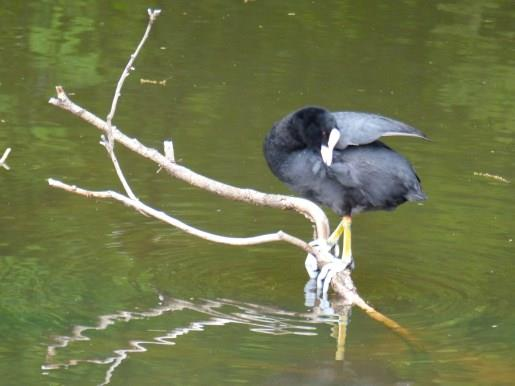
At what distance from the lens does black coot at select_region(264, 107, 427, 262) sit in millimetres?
5707

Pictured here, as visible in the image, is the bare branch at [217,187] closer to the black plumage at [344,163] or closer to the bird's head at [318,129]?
the black plumage at [344,163]

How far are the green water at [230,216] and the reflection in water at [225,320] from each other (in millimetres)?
13

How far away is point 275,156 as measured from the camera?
593 centimetres

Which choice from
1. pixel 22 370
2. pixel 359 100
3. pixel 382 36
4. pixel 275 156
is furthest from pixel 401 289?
pixel 382 36

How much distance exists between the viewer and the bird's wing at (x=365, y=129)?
5.63 metres

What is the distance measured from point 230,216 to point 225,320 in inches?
59.2

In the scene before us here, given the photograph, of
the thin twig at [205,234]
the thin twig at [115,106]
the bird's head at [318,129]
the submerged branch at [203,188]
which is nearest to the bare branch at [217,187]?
the submerged branch at [203,188]

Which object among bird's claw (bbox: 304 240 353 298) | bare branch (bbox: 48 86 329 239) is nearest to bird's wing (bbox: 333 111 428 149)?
bare branch (bbox: 48 86 329 239)

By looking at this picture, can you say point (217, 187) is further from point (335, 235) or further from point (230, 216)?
point (230, 216)

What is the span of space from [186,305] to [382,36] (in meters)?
6.86

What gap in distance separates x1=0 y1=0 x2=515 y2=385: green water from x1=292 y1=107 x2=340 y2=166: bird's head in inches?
27.4

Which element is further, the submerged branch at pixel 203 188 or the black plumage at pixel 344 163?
the black plumage at pixel 344 163

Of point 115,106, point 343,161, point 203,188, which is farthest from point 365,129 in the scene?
point 115,106

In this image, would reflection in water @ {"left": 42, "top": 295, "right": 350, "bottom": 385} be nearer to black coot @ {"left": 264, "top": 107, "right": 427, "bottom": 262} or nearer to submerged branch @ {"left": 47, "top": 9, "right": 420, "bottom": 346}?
submerged branch @ {"left": 47, "top": 9, "right": 420, "bottom": 346}
